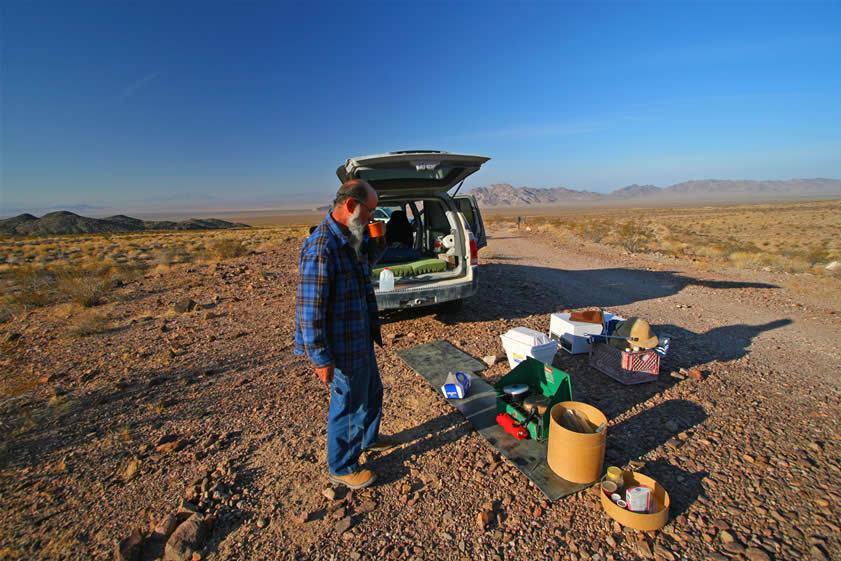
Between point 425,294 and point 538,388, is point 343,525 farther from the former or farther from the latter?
point 425,294

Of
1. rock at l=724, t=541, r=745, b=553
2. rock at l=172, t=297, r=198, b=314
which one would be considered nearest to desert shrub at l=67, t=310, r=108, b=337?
rock at l=172, t=297, r=198, b=314

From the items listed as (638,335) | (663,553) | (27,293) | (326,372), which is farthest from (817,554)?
(27,293)

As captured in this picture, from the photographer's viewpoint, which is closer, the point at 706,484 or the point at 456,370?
the point at 706,484

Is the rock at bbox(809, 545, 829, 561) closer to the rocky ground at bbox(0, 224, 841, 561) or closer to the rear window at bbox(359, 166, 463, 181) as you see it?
the rocky ground at bbox(0, 224, 841, 561)

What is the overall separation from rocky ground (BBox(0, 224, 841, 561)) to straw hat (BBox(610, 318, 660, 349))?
364mm

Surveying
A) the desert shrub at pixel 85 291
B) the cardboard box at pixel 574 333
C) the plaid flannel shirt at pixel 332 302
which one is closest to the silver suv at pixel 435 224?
the cardboard box at pixel 574 333

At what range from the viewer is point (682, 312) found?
215 inches

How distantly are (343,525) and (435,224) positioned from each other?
4.66 meters

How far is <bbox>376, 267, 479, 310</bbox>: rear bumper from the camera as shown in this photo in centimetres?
432

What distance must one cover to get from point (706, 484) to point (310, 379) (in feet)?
10.4

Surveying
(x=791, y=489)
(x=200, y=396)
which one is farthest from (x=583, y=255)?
(x=200, y=396)

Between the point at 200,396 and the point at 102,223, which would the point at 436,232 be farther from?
the point at 102,223

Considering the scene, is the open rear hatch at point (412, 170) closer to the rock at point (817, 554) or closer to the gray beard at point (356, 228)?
the gray beard at point (356, 228)

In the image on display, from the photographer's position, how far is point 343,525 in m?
1.98
